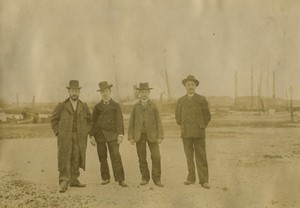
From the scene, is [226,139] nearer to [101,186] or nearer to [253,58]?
[253,58]

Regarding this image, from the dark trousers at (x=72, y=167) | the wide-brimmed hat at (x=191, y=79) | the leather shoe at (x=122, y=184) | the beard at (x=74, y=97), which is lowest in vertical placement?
the leather shoe at (x=122, y=184)

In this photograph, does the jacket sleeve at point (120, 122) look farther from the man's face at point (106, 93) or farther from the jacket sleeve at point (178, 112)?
the jacket sleeve at point (178, 112)

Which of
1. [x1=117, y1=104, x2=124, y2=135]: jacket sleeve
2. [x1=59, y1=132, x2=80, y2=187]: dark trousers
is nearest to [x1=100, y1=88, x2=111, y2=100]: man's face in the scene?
[x1=117, y1=104, x2=124, y2=135]: jacket sleeve

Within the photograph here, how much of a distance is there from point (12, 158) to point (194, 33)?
1.51 meters

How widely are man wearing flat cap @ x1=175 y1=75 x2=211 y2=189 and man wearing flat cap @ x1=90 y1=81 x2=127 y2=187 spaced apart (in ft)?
1.38

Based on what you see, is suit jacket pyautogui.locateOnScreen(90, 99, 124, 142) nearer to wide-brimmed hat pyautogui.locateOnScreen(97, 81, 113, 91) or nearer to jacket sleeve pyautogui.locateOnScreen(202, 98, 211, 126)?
wide-brimmed hat pyautogui.locateOnScreen(97, 81, 113, 91)

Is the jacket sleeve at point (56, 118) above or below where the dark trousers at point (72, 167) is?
above

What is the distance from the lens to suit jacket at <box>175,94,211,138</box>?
344 cm

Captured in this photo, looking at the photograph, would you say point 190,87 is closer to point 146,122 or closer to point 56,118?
point 146,122

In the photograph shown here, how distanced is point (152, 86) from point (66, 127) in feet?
2.11

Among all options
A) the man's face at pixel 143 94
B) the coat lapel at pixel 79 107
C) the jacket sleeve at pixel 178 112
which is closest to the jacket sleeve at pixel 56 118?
the coat lapel at pixel 79 107

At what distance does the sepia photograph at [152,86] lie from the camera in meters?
3.45

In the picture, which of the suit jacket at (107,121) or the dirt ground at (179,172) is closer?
the dirt ground at (179,172)

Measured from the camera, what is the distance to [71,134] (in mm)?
3377
